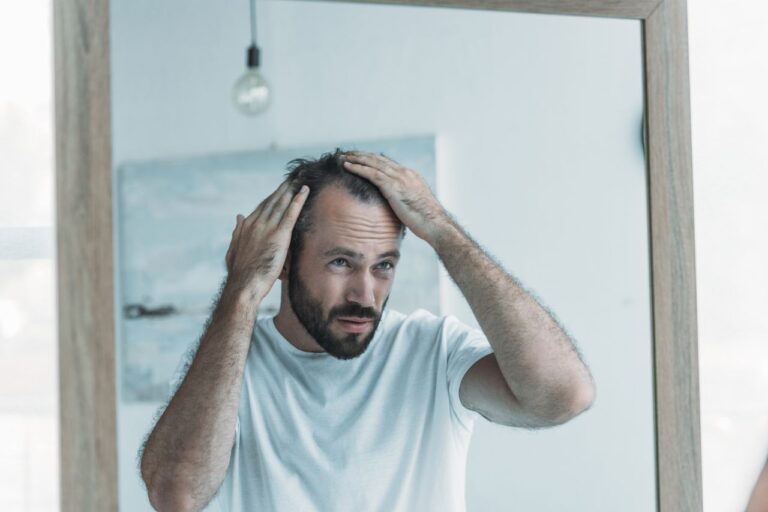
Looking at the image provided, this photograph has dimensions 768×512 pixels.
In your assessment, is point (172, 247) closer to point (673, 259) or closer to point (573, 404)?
point (573, 404)

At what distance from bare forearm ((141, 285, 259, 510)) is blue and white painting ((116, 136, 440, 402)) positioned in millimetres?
33

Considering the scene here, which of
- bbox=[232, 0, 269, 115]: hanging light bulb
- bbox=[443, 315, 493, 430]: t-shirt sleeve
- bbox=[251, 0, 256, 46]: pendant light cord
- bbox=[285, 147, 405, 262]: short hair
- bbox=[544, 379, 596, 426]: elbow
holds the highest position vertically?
bbox=[251, 0, 256, 46]: pendant light cord

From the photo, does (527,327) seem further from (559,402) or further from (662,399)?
(662,399)

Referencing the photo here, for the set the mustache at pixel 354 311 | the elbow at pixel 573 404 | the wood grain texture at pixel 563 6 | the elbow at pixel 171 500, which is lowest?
the elbow at pixel 171 500

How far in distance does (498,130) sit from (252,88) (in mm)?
325

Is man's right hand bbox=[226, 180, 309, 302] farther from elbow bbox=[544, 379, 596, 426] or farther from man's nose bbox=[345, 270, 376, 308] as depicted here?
elbow bbox=[544, 379, 596, 426]

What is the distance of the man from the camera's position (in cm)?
105

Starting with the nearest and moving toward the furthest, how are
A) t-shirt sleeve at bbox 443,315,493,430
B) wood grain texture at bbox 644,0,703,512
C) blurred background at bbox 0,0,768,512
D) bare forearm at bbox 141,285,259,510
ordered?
1. bare forearm at bbox 141,285,259,510
2. t-shirt sleeve at bbox 443,315,493,430
3. wood grain texture at bbox 644,0,703,512
4. blurred background at bbox 0,0,768,512

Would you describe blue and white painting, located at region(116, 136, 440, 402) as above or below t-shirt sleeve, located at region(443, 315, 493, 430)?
above

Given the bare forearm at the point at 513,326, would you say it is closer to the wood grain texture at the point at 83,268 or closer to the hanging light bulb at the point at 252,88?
the hanging light bulb at the point at 252,88

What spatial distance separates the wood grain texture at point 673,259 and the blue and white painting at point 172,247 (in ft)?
1.75

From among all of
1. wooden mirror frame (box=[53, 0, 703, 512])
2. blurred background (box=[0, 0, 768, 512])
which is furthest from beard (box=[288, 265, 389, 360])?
blurred background (box=[0, 0, 768, 512])

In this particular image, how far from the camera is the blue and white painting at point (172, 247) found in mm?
1069

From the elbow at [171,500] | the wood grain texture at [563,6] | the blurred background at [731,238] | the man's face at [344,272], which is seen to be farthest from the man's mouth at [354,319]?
the blurred background at [731,238]
